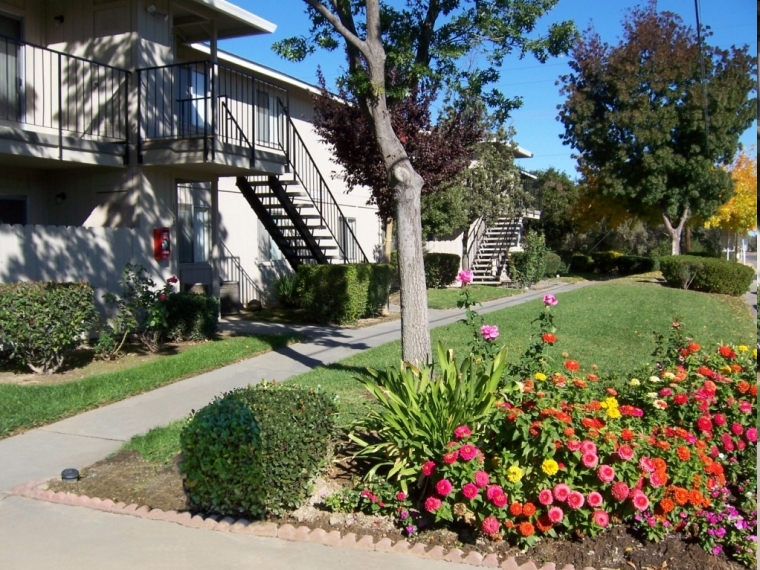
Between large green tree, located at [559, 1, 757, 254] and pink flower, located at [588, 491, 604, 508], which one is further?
large green tree, located at [559, 1, 757, 254]

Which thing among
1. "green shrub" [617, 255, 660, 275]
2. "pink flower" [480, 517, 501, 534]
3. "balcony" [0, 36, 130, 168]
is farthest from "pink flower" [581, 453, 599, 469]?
"green shrub" [617, 255, 660, 275]

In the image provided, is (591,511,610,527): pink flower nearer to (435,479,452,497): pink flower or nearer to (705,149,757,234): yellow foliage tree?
(435,479,452,497): pink flower

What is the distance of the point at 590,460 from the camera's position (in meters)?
4.10

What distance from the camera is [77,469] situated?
6000mm

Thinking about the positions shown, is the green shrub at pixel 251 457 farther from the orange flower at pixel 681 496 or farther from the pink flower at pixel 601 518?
the orange flower at pixel 681 496

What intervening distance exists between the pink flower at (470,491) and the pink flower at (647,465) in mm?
923

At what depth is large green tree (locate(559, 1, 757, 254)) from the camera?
89.5ft

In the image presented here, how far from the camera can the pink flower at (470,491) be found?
13.9 feet

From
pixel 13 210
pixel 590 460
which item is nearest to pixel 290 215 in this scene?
pixel 13 210

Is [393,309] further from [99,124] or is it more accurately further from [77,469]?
[77,469]

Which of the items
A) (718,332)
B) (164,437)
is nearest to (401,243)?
(164,437)

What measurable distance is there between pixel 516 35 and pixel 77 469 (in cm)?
658

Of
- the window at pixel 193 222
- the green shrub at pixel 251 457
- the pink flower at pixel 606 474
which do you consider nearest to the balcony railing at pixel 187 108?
the window at pixel 193 222

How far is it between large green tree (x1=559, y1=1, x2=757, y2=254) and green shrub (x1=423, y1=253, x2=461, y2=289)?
28.8ft
